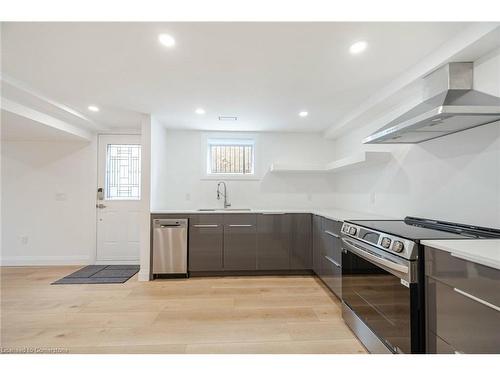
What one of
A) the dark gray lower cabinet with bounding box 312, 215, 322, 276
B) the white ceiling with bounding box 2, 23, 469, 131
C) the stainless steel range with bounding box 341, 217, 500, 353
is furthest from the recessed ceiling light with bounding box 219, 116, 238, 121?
the stainless steel range with bounding box 341, 217, 500, 353

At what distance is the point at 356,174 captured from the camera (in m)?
3.58

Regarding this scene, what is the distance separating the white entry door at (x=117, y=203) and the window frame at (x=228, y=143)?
1.20 m

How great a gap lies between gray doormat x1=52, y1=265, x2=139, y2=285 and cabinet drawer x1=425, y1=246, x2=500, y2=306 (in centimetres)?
353

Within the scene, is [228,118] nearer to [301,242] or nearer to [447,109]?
[301,242]

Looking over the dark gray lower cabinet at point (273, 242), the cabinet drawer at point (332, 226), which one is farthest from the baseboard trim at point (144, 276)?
the cabinet drawer at point (332, 226)

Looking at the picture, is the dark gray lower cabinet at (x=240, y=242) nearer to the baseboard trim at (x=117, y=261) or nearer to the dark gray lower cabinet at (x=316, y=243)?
the dark gray lower cabinet at (x=316, y=243)

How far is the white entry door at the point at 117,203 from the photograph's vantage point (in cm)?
414

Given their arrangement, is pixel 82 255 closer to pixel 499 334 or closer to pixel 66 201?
pixel 66 201

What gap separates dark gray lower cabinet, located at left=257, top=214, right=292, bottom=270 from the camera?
3.49 m

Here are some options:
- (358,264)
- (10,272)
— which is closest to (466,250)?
(358,264)

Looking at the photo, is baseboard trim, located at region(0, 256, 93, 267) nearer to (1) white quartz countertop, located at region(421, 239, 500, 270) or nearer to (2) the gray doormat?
(2) the gray doormat

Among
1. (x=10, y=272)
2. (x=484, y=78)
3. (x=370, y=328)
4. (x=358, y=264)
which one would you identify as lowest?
(x=10, y=272)

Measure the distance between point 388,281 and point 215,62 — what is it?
2131 mm

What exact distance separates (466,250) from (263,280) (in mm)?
2594
